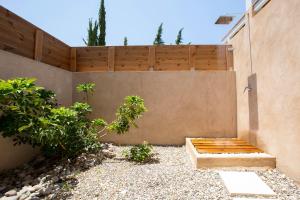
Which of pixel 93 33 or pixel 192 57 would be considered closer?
pixel 192 57

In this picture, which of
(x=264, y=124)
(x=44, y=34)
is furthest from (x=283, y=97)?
(x=44, y=34)

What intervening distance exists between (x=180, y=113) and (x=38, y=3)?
233 inches

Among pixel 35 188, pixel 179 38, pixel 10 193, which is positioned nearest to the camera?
pixel 10 193

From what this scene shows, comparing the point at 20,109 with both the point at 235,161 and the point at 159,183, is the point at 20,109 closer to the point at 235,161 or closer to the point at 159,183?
the point at 159,183

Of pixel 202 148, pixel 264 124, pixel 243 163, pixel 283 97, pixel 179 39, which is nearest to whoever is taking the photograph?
pixel 283 97

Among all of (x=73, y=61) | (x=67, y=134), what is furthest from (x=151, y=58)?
(x=67, y=134)

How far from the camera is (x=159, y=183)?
3611 mm

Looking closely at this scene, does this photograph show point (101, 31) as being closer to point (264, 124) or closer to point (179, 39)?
point (179, 39)

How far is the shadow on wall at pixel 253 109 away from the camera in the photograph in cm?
517

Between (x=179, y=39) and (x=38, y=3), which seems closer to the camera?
(x=38, y=3)

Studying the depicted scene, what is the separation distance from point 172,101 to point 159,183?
136 inches

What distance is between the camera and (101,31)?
15461mm

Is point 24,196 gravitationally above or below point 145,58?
below

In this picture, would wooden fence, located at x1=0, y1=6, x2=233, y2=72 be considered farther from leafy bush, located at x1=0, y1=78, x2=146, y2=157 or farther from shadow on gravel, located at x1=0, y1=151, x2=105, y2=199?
shadow on gravel, located at x1=0, y1=151, x2=105, y2=199
